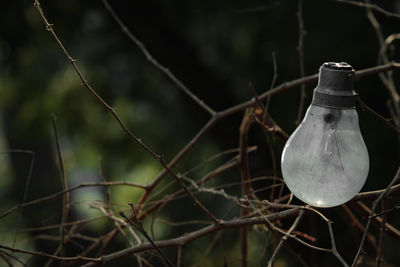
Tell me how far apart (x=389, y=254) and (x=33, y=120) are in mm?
1422

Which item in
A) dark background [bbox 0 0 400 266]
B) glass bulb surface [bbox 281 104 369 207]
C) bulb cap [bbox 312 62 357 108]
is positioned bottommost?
dark background [bbox 0 0 400 266]

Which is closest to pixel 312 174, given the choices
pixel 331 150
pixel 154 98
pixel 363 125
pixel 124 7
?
pixel 331 150

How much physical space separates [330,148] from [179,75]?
138 centimetres

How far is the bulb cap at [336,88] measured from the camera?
1.53ft

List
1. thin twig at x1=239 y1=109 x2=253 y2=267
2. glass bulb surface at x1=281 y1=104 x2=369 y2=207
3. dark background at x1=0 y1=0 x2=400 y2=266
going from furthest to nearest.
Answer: dark background at x1=0 y1=0 x2=400 y2=266, thin twig at x1=239 y1=109 x2=253 y2=267, glass bulb surface at x1=281 y1=104 x2=369 y2=207

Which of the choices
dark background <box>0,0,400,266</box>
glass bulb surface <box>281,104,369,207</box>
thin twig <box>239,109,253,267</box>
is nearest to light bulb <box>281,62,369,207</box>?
glass bulb surface <box>281,104,369,207</box>

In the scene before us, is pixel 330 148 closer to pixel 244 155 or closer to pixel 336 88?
pixel 336 88

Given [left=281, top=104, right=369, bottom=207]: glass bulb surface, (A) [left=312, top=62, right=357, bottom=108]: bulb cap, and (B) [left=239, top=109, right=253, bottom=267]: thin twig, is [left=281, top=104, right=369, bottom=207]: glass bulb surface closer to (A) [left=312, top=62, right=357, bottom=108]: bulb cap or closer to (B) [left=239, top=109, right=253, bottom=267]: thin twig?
(A) [left=312, top=62, right=357, bottom=108]: bulb cap

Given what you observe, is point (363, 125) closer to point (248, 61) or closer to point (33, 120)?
point (248, 61)

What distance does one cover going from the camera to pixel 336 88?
18.5 inches

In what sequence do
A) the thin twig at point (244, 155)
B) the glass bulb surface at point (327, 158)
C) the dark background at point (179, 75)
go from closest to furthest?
the glass bulb surface at point (327, 158) → the thin twig at point (244, 155) → the dark background at point (179, 75)

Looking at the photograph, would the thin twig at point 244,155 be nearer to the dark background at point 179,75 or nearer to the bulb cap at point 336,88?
the bulb cap at point 336,88

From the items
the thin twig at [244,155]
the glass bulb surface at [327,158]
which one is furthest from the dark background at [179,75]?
the glass bulb surface at [327,158]

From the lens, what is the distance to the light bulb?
463 millimetres
